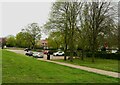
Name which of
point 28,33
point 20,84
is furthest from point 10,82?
point 28,33

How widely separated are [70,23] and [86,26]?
2856 millimetres

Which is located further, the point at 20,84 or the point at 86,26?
the point at 86,26

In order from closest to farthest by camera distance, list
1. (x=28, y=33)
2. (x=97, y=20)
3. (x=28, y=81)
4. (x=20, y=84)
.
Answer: (x=20, y=84) → (x=28, y=81) → (x=97, y=20) → (x=28, y=33)

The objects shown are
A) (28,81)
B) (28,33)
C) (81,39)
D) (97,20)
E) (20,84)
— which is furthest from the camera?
(28,33)

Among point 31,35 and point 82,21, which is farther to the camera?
point 31,35

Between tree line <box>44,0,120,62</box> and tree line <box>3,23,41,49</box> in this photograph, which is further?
tree line <box>3,23,41,49</box>

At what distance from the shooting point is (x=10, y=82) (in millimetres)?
9609

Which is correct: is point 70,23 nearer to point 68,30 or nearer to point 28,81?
point 68,30

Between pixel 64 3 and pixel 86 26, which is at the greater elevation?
pixel 64 3

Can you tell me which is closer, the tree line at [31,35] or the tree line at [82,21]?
the tree line at [82,21]

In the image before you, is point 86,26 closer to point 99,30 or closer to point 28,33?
point 99,30

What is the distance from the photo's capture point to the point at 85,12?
40281 millimetres

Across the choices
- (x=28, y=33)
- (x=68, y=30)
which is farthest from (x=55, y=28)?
(x=28, y=33)

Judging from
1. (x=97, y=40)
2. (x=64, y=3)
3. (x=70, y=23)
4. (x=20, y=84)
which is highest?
(x=64, y=3)
